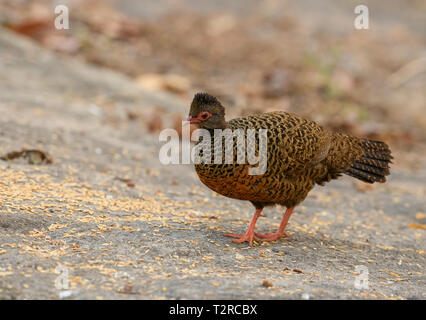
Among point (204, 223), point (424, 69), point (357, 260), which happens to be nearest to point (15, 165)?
point (204, 223)

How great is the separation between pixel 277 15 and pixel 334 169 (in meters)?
9.66

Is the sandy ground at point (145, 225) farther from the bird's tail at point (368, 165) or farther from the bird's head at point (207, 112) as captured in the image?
the bird's head at point (207, 112)

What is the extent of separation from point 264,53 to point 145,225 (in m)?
8.20

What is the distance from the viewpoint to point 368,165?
15.9ft

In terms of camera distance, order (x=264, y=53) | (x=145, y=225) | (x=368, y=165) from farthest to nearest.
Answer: (x=264, y=53)
(x=368, y=165)
(x=145, y=225)

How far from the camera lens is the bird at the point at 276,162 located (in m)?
4.02

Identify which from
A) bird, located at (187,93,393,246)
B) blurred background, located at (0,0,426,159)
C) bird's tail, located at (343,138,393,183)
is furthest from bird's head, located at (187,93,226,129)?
blurred background, located at (0,0,426,159)

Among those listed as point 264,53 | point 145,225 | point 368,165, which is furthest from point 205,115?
point 264,53

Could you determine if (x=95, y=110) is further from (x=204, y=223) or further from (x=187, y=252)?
(x=187, y=252)

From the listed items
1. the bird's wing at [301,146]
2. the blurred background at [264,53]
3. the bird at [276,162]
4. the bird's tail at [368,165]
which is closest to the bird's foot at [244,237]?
the bird at [276,162]

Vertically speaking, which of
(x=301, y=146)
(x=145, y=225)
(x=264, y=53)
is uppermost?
(x=264, y=53)

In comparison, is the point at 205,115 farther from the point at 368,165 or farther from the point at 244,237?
Answer: the point at 368,165

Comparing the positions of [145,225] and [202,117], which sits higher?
[202,117]

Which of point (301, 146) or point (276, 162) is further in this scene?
point (301, 146)
